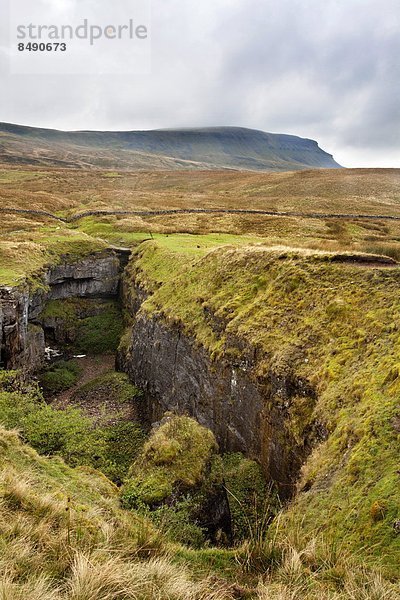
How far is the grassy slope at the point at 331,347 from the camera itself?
8.80 meters

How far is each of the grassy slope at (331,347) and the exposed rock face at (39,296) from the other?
9.99 metres

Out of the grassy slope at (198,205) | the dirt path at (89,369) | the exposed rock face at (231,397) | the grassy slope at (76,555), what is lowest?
the dirt path at (89,369)

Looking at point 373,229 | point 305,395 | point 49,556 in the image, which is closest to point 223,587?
point 49,556

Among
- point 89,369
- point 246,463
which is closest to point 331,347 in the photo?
point 246,463

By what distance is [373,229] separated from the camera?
55188 millimetres

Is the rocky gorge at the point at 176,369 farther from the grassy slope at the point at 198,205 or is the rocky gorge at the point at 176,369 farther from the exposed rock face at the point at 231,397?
the grassy slope at the point at 198,205

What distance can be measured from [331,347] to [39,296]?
28.0m

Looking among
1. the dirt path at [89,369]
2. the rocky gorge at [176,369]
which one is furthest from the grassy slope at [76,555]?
the dirt path at [89,369]

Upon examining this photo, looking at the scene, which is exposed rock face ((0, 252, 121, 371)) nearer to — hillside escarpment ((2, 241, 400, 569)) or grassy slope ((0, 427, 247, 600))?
hillside escarpment ((2, 241, 400, 569))

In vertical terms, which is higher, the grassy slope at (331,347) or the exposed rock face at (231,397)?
the grassy slope at (331,347)

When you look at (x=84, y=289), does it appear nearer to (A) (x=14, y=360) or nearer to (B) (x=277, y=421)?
(A) (x=14, y=360)

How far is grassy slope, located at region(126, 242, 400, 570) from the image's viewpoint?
8797mm

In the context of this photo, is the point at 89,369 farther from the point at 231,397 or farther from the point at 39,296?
the point at 231,397

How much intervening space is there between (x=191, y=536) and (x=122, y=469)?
9.41m
